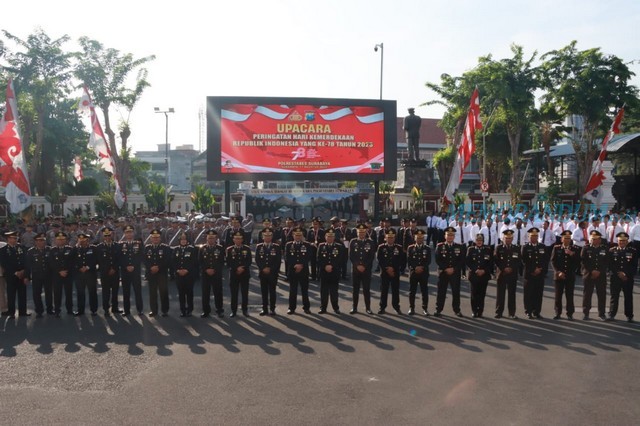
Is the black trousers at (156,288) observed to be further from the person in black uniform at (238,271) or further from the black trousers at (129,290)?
the person in black uniform at (238,271)

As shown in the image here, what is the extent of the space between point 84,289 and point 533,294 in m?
7.37

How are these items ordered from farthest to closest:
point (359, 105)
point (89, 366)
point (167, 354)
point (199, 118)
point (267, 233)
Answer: point (199, 118) → point (359, 105) → point (267, 233) → point (167, 354) → point (89, 366)

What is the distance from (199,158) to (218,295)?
65.3m

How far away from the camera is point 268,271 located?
981 centimetres

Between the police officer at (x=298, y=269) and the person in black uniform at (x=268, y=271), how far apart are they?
27cm

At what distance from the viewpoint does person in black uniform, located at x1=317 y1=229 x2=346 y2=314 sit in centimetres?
988

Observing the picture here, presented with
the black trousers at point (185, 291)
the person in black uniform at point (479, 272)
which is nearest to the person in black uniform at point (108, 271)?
the black trousers at point (185, 291)

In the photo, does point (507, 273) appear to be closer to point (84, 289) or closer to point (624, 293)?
point (624, 293)

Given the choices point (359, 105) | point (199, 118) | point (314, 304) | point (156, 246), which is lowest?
point (314, 304)

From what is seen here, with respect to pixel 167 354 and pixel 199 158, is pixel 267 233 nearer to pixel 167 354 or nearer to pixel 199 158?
pixel 167 354

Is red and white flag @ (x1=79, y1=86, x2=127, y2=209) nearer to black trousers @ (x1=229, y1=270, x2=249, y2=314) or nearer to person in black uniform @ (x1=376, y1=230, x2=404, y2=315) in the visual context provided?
black trousers @ (x1=229, y1=270, x2=249, y2=314)

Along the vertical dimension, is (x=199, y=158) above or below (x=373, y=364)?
above

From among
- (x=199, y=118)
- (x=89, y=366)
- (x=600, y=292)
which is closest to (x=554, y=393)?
(x=600, y=292)

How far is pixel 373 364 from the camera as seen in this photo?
680 cm
